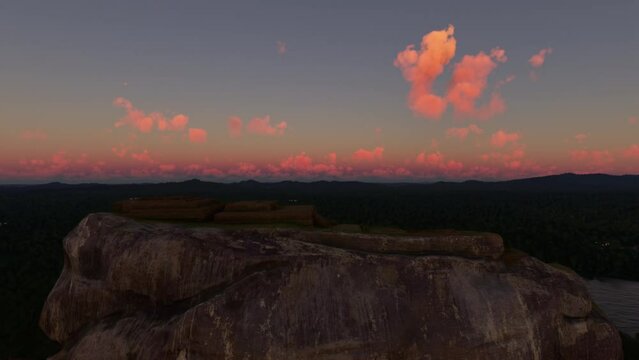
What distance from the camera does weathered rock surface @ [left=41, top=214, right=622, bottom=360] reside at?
534 inches

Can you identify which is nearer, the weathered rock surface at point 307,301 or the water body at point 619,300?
the weathered rock surface at point 307,301

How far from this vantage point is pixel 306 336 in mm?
13406

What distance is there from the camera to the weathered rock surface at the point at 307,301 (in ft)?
44.5

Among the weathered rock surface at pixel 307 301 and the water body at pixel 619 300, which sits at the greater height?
the weathered rock surface at pixel 307 301

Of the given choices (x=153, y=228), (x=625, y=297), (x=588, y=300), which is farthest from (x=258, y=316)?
(x=625, y=297)

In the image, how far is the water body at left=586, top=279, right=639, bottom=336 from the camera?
1674 inches

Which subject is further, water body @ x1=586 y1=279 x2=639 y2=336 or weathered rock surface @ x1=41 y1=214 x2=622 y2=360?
water body @ x1=586 y1=279 x2=639 y2=336

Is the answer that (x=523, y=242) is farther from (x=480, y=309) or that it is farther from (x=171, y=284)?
(x=171, y=284)

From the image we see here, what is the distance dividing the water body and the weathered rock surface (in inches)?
1277

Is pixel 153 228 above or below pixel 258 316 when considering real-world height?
above

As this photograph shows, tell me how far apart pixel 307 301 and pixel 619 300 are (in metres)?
57.5

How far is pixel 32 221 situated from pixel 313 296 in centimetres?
11620

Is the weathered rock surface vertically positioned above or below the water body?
above

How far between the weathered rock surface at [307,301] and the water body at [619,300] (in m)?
32.4
